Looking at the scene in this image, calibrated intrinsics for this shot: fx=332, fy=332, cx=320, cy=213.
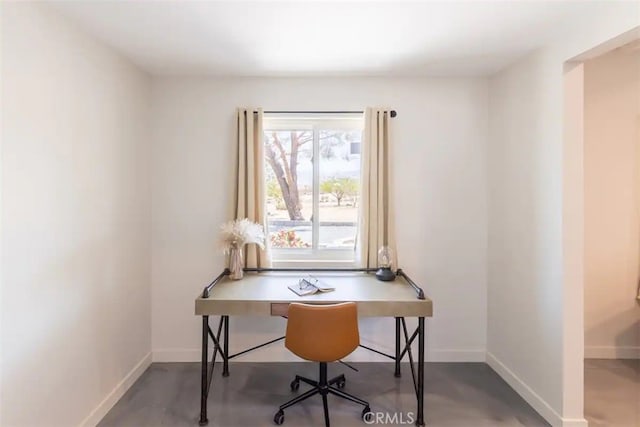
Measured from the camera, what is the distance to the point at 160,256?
3.02 metres

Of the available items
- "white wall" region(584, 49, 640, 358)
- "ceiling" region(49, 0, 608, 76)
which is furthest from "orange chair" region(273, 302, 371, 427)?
"white wall" region(584, 49, 640, 358)

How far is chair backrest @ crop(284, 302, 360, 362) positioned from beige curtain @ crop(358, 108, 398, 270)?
930 mm

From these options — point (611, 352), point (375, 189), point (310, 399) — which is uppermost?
point (375, 189)

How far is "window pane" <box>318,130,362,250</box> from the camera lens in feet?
10.3

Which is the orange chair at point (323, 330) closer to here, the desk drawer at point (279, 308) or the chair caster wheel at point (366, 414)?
the desk drawer at point (279, 308)

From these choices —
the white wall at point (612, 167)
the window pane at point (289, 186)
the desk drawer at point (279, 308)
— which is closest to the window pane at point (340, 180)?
the window pane at point (289, 186)

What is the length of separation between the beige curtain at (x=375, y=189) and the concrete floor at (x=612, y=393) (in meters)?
1.69

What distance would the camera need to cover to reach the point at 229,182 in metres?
3.00

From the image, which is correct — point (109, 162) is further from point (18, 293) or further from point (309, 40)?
point (309, 40)

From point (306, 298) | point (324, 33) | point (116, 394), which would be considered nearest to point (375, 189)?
point (306, 298)

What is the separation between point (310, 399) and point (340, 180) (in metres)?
1.84

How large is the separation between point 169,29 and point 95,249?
5.00 ft

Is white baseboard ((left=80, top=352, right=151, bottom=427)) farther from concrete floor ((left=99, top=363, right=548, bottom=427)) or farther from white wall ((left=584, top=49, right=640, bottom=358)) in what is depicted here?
white wall ((left=584, top=49, right=640, bottom=358))

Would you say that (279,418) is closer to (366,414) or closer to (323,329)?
(366,414)
